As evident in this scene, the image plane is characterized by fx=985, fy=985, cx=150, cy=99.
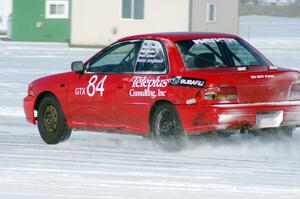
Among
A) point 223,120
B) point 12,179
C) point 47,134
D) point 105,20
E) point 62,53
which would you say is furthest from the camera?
point 105,20

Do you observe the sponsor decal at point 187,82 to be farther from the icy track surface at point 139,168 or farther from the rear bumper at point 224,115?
the icy track surface at point 139,168

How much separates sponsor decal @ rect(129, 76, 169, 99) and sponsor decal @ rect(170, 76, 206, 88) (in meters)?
0.12

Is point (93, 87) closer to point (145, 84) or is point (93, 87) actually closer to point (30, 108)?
point (145, 84)

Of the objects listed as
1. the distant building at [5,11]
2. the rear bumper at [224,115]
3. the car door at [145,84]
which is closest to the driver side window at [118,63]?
the car door at [145,84]

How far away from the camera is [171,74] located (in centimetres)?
1168

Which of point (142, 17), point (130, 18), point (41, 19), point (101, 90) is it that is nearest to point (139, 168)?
point (101, 90)

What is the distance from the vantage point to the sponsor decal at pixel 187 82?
11.2 m

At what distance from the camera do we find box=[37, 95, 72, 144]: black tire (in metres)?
13.2

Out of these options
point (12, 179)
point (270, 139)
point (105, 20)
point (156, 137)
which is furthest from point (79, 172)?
point (105, 20)

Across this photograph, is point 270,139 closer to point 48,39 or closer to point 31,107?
point 31,107

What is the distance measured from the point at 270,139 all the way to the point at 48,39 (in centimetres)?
3868

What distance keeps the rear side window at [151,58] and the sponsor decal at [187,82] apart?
→ 33 centimetres

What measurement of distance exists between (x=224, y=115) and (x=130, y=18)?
31478 mm

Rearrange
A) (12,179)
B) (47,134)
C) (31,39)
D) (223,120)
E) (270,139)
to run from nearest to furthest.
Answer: (12,179)
(223,120)
(270,139)
(47,134)
(31,39)
